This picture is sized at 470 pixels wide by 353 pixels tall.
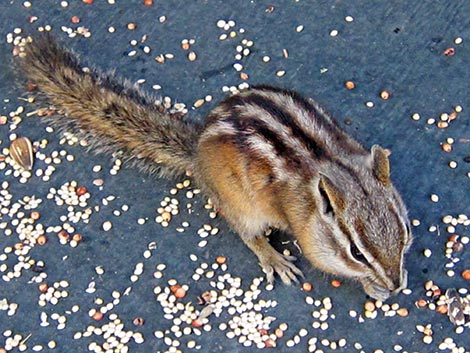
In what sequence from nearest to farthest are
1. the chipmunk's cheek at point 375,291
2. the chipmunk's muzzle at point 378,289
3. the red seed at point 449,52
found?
1. the chipmunk's muzzle at point 378,289
2. the chipmunk's cheek at point 375,291
3. the red seed at point 449,52

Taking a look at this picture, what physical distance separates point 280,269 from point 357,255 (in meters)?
0.59

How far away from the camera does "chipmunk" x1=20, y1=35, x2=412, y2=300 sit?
11.3 feet

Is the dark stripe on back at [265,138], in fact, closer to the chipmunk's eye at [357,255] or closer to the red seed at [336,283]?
the chipmunk's eye at [357,255]

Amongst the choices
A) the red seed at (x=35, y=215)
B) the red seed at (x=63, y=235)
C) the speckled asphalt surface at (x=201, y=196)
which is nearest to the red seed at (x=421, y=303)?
the speckled asphalt surface at (x=201, y=196)

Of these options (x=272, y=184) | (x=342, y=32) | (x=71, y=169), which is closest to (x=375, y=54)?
(x=342, y=32)

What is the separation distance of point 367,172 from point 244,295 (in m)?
0.85

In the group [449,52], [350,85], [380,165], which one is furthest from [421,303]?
[449,52]

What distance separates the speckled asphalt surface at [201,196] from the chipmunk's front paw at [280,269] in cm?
5

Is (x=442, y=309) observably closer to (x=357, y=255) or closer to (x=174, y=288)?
(x=357, y=255)

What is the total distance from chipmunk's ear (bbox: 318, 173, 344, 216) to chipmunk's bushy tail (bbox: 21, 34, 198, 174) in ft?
2.70

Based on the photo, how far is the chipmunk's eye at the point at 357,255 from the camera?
11.3 feet

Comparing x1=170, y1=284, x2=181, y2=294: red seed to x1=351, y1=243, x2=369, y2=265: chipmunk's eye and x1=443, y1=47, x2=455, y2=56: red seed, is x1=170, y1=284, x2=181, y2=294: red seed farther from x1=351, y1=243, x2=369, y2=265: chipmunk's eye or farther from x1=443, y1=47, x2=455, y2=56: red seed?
x1=443, y1=47, x2=455, y2=56: red seed

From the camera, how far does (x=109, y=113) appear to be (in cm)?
420

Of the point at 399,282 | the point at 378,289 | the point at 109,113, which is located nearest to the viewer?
the point at 399,282
